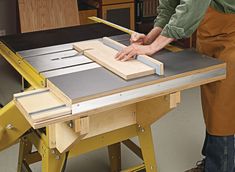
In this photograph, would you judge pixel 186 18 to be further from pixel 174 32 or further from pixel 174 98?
pixel 174 98

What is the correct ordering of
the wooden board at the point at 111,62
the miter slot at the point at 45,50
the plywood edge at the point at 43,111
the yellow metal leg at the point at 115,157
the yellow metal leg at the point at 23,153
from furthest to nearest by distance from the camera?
the yellow metal leg at the point at 115,157 < the yellow metal leg at the point at 23,153 < the miter slot at the point at 45,50 < the wooden board at the point at 111,62 < the plywood edge at the point at 43,111

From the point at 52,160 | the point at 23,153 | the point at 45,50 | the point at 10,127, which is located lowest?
the point at 23,153

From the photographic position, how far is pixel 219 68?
1.51 meters

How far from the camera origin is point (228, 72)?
1.72 m

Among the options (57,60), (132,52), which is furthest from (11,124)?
(132,52)

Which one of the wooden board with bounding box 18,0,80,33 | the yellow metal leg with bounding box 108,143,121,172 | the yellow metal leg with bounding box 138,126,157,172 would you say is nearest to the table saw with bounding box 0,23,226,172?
the yellow metal leg with bounding box 138,126,157,172

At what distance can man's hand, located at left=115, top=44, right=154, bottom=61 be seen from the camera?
1.53 m

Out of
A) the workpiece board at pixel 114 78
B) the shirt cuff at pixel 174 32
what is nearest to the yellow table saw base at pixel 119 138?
the workpiece board at pixel 114 78

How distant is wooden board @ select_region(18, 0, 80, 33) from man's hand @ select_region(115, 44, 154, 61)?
1718 mm

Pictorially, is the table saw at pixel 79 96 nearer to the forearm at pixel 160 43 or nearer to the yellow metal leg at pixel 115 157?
the forearm at pixel 160 43

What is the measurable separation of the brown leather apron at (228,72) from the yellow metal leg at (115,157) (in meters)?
0.54

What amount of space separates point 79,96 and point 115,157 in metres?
1.02

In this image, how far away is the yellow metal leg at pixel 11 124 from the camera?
1.52m

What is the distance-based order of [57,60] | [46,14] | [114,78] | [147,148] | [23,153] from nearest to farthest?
[114,78] → [57,60] → [147,148] → [23,153] → [46,14]
